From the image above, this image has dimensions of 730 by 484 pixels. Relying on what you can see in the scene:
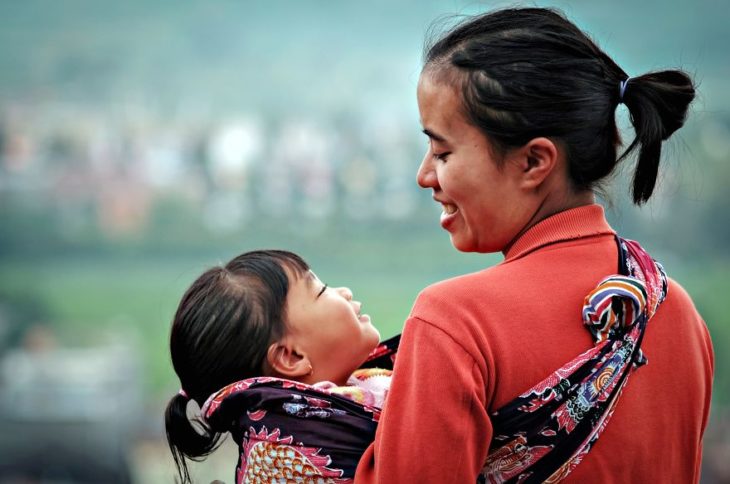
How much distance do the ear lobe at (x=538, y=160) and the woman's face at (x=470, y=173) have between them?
0.5 inches

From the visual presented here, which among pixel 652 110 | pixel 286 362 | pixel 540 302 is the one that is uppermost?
pixel 652 110

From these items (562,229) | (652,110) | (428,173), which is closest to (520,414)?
(562,229)

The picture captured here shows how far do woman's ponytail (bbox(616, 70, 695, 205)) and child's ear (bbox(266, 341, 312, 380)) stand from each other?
592 millimetres

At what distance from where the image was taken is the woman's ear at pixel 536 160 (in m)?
1.17

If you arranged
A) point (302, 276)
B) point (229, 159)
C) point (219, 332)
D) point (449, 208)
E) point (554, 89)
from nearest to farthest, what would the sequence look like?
1. point (554, 89)
2. point (449, 208)
3. point (219, 332)
4. point (302, 276)
5. point (229, 159)

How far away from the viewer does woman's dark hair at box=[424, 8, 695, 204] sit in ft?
3.82

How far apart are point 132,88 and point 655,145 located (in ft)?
26.4

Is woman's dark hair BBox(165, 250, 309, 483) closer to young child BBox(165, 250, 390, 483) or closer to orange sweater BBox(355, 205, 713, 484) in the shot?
young child BBox(165, 250, 390, 483)

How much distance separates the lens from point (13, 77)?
8.70m

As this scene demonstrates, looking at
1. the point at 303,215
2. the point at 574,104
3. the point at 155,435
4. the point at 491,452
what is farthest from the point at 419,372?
the point at 303,215

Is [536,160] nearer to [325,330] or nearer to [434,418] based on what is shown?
[434,418]

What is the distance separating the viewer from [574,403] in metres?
1.08

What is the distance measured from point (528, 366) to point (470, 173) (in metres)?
0.28

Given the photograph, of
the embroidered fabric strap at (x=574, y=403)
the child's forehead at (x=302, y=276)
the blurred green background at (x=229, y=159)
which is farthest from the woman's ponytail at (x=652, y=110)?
the blurred green background at (x=229, y=159)
